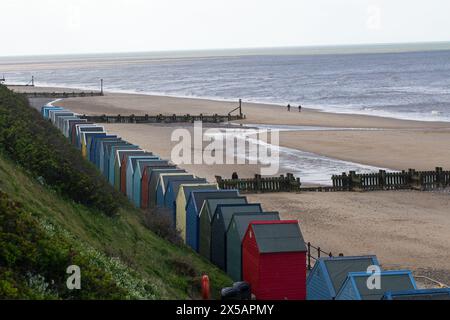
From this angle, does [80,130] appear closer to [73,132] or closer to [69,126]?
[73,132]

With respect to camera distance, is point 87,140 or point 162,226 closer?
point 162,226

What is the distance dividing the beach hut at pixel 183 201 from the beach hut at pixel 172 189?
0.78 ft

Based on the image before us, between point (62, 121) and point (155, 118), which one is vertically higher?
point (62, 121)

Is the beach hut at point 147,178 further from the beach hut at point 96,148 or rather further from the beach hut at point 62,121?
the beach hut at point 62,121

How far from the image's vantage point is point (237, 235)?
1540 centimetres

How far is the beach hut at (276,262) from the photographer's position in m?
14.1

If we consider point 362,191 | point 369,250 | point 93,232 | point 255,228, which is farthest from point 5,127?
point 362,191

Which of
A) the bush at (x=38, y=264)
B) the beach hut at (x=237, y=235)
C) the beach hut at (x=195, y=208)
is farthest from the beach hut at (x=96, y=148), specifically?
the bush at (x=38, y=264)

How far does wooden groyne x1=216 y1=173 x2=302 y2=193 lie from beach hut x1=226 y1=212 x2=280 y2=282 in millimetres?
13657

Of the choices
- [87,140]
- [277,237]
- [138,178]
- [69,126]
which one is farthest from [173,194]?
Answer: [69,126]

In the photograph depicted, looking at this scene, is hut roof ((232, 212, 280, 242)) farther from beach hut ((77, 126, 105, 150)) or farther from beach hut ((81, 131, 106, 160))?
beach hut ((77, 126, 105, 150))

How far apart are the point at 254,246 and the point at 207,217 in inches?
120
